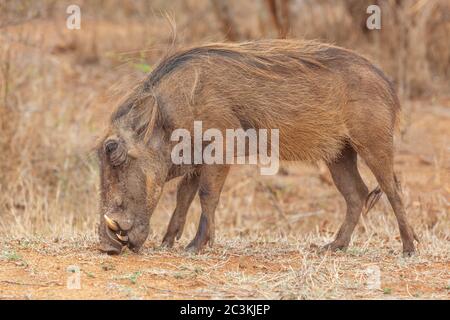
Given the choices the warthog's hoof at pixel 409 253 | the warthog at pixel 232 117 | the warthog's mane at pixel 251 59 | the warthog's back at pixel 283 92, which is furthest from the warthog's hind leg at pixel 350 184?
the warthog's mane at pixel 251 59

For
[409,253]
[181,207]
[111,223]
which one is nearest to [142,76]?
[181,207]

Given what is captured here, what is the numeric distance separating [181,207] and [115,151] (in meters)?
0.79

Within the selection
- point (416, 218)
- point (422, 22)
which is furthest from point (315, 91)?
point (422, 22)

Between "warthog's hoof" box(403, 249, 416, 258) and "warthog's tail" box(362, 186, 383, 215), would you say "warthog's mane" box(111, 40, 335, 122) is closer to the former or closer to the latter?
"warthog's tail" box(362, 186, 383, 215)

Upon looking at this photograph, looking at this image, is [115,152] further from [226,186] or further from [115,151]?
[226,186]

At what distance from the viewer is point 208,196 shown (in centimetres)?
623

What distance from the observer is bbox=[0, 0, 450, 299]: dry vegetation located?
17.7ft

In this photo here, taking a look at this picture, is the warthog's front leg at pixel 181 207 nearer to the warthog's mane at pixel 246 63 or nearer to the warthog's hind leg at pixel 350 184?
the warthog's mane at pixel 246 63

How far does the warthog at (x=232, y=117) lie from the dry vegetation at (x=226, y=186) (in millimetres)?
309

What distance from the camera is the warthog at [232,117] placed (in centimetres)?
604

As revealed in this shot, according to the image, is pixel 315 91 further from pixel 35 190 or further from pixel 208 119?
pixel 35 190

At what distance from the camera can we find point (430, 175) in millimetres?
10047

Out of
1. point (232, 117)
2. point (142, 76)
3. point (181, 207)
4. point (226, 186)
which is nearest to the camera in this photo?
point (232, 117)

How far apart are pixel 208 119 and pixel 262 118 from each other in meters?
0.40
